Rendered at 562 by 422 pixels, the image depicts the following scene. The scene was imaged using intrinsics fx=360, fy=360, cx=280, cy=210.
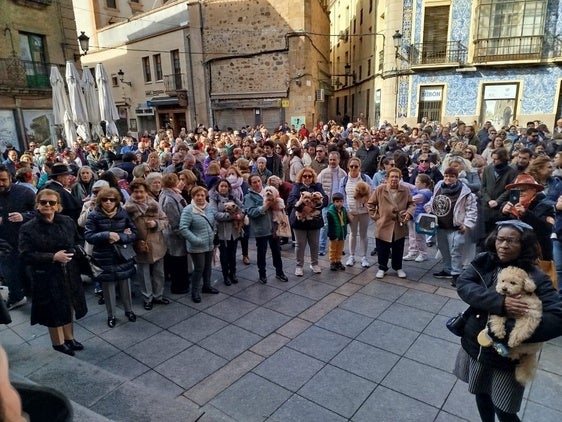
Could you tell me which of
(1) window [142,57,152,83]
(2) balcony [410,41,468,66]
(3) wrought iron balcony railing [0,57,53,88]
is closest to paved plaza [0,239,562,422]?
(3) wrought iron balcony railing [0,57,53,88]

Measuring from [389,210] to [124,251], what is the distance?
12.7ft

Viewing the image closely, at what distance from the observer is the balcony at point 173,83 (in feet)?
78.3

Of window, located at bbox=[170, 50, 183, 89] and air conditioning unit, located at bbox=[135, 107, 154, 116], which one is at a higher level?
window, located at bbox=[170, 50, 183, 89]

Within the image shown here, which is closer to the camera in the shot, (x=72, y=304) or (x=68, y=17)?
(x=72, y=304)

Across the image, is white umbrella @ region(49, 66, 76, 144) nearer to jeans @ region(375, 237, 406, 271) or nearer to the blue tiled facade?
jeans @ region(375, 237, 406, 271)

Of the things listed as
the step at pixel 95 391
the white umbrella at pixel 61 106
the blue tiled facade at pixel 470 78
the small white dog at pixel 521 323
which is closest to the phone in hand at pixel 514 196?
the small white dog at pixel 521 323

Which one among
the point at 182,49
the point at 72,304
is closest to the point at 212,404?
the point at 72,304

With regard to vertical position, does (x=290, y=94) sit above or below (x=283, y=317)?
above

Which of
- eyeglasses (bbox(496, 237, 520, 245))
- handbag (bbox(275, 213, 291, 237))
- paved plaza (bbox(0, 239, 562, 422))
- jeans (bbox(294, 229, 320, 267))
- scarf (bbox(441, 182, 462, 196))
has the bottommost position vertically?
paved plaza (bbox(0, 239, 562, 422))

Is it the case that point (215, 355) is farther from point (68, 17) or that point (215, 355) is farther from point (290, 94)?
point (68, 17)

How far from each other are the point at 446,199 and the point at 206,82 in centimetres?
1989

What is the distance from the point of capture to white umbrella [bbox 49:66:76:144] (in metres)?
11.1

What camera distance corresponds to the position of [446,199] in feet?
18.1

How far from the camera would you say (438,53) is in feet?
63.1
